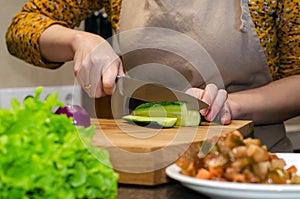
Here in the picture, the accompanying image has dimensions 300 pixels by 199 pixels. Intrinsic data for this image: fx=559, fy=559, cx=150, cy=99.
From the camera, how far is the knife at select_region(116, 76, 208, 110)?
117 centimetres

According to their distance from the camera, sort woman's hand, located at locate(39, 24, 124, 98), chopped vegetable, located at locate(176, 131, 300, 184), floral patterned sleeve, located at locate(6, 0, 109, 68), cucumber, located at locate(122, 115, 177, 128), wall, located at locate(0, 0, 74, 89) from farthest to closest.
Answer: wall, located at locate(0, 0, 74, 89) → floral patterned sleeve, located at locate(6, 0, 109, 68) → woman's hand, located at locate(39, 24, 124, 98) → cucumber, located at locate(122, 115, 177, 128) → chopped vegetable, located at locate(176, 131, 300, 184)

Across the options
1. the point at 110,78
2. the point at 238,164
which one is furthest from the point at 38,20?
the point at 238,164

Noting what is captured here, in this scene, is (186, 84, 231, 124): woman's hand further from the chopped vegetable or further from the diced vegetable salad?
the diced vegetable salad

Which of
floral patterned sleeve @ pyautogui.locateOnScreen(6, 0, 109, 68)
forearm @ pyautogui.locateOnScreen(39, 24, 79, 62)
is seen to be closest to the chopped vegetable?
forearm @ pyautogui.locateOnScreen(39, 24, 79, 62)

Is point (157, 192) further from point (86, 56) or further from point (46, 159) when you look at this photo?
point (86, 56)

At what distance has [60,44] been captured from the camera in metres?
1.48

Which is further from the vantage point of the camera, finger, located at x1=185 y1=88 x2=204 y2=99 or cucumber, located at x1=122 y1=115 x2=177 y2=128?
finger, located at x1=185 y1=88 x2=204 y2=99

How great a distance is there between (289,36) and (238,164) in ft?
2.68

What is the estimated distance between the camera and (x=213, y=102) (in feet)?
4.06

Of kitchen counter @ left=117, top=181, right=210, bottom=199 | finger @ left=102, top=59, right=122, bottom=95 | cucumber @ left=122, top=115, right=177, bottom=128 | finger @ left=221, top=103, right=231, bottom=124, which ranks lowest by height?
finger @ left=221, top=103, right=231, bottom=124

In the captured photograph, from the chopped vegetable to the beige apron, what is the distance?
2.20 feet

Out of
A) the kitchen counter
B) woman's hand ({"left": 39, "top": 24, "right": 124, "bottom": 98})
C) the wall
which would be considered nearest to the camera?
the kitchen counter

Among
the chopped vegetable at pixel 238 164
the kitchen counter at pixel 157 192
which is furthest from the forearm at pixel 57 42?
the chopped vegetable at pixel 238 164

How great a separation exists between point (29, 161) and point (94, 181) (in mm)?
88
